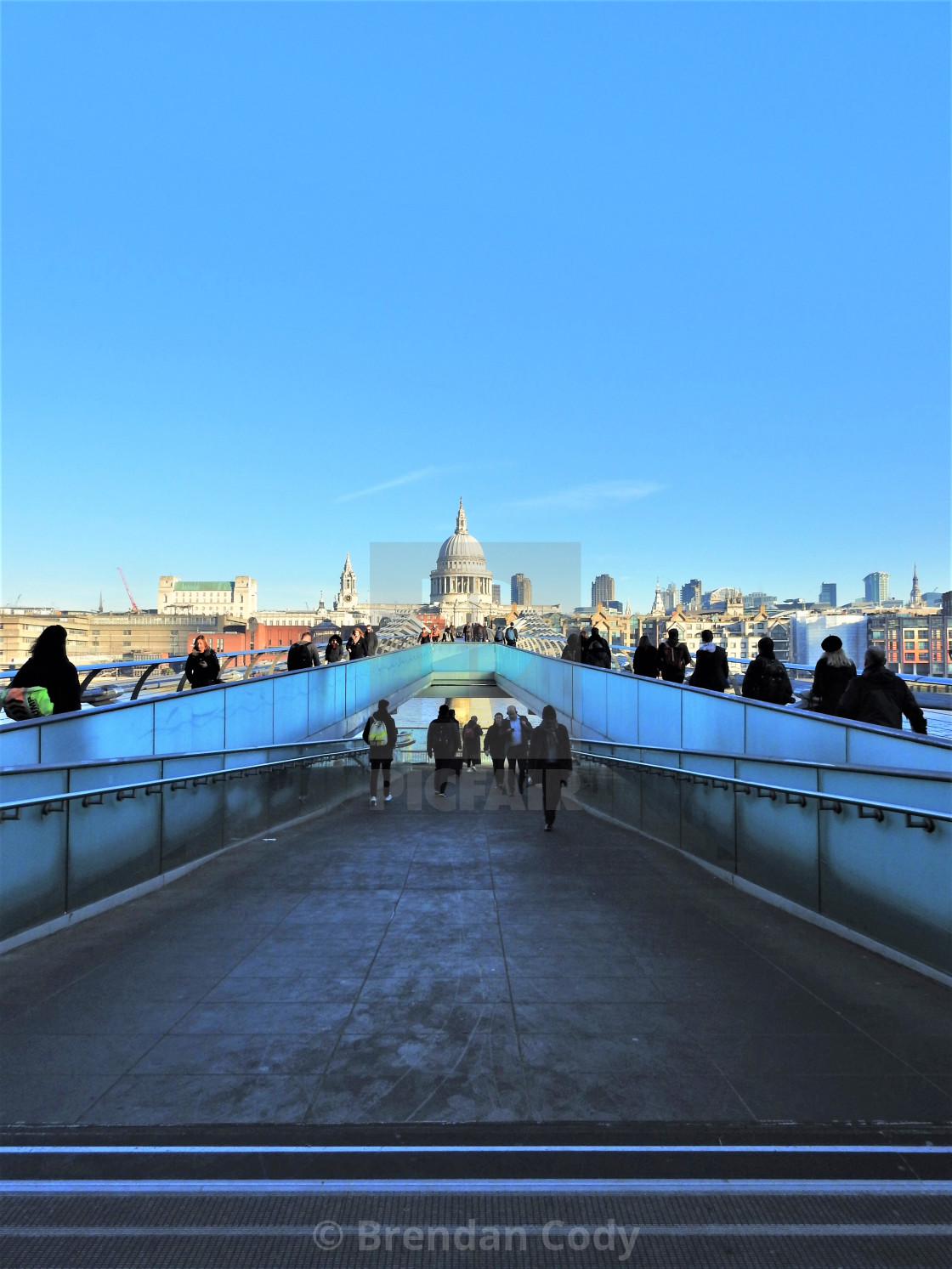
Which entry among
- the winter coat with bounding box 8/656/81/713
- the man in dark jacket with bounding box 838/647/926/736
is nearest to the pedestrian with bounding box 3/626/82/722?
the winter coat with bounding box 8/656/81/713

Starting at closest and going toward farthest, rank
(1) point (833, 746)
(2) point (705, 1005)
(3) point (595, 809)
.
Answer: (2) point (705, 1005) < (1) point (833, 746) < (3) point (595, 809)

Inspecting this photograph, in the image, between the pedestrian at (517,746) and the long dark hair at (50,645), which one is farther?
the pedestrian at (517,746)

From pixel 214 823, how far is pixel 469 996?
4.73m

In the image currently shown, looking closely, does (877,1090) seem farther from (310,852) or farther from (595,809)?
(595,809)

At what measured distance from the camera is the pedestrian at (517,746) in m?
12.8

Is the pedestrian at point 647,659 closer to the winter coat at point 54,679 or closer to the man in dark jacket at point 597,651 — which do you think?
the man in dark jacket at point 597,651

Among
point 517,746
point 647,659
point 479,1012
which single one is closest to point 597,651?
point 647,659

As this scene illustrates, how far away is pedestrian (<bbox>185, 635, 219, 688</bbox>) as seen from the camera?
10.1m

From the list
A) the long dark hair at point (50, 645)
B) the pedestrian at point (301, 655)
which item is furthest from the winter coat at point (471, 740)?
the long dark hair at point (50, 645)

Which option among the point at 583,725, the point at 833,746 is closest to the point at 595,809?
the point at 583,725

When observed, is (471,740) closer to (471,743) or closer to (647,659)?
(471,743)

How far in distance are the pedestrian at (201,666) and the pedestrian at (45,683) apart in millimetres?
3210

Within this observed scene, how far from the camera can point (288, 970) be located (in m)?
4.81

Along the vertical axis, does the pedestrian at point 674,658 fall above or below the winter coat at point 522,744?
above
